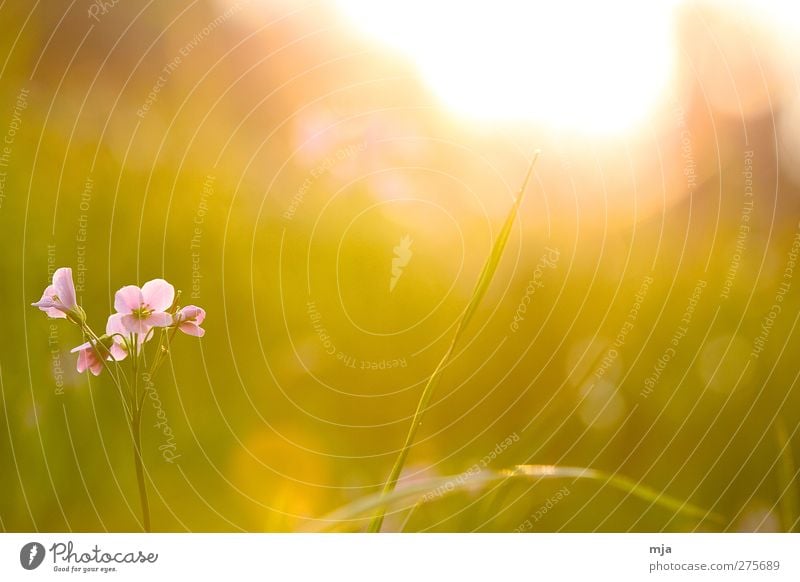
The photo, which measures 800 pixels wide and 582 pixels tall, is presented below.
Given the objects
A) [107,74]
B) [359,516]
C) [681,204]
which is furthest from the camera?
[681,204]

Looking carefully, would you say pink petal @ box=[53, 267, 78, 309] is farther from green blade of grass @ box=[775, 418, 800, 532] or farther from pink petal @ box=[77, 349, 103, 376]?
green blade of grass @ box=[775, 418, 800, 532]

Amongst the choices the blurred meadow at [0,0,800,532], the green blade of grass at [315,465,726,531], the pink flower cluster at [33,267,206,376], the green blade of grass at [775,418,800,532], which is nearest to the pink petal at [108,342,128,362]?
the pink flower cluster at [33,267,206,376]

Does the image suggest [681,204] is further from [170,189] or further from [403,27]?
[170,189]

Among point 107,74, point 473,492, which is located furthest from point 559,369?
point 107,74
